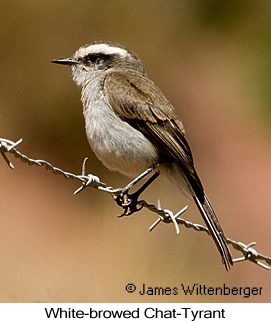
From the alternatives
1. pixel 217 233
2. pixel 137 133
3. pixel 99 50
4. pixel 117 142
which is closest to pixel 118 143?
pixel 117 142

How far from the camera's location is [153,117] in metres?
5.65

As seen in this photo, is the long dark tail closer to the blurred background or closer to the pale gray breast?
the pale gray breast

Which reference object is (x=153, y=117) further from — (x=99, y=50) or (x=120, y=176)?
(x=120, y=176)

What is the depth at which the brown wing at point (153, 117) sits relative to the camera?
5484 mm

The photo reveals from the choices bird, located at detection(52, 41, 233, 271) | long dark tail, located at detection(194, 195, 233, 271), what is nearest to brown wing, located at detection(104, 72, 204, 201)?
bird, located at detection(52, 41, 233, 271)

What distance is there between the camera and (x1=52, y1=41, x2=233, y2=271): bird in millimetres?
5469

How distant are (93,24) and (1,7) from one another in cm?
133

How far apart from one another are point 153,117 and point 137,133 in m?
0.19

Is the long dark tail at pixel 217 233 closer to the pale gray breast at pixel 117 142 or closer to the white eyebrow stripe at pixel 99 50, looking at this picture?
the pale gray breast at pixel 117 142

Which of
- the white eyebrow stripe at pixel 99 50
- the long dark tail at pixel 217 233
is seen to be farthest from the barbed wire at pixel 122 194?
the white eyebrow stripe at pixel 99 50

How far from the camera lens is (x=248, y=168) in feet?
37.7

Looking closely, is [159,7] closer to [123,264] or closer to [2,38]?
[2,38]

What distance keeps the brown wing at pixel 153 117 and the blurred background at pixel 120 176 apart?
1624 mm

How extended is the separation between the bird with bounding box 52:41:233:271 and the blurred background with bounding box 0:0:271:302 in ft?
5.03
